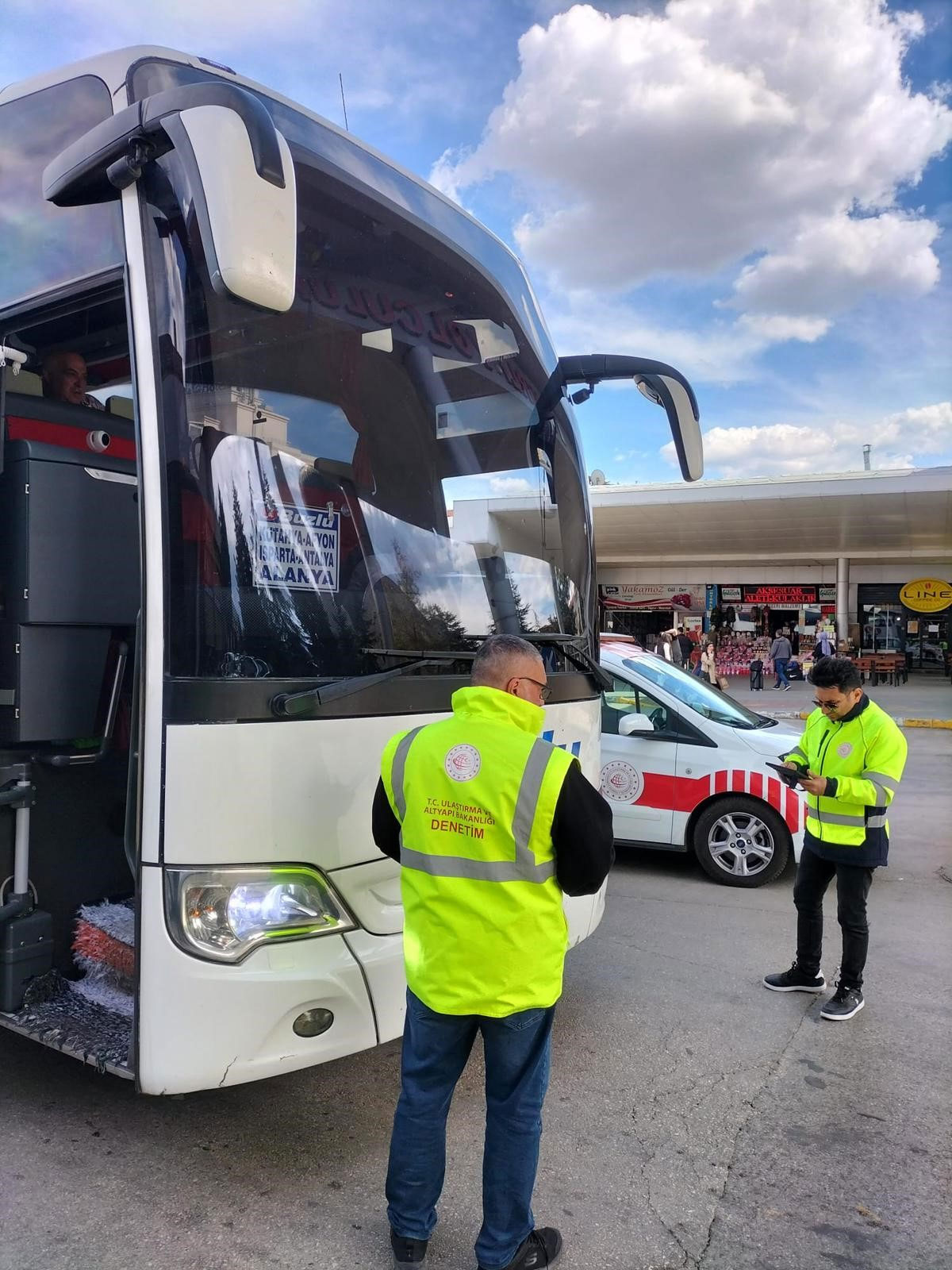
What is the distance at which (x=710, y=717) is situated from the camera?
698 cm

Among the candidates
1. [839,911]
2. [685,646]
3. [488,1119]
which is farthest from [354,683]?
[685,646]

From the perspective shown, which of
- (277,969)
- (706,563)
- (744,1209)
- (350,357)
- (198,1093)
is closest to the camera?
(277,969)

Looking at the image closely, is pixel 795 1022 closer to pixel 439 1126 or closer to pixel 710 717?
pixel 439 1126

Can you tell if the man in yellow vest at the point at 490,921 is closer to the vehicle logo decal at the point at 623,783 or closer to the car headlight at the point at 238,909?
the car headlight at the point at 238,909

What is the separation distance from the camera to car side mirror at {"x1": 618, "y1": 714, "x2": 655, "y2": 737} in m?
6.91

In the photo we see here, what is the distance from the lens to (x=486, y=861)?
2371 mm

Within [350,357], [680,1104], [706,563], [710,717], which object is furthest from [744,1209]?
[706,563]

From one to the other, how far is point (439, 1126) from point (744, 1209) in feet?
3.54

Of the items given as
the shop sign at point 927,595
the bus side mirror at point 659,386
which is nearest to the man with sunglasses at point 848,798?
the bus side mirror at point 659,386

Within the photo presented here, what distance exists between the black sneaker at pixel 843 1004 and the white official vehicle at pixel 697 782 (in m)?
2.15

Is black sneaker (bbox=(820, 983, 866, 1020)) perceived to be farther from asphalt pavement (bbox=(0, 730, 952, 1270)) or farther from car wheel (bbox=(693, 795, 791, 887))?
car wheel (bbox=(693, 795, 791, 887))

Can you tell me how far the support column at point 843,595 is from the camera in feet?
91.4

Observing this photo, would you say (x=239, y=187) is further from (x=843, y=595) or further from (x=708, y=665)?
(x=843, y=595)

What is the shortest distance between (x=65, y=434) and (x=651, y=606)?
28.8 metres
